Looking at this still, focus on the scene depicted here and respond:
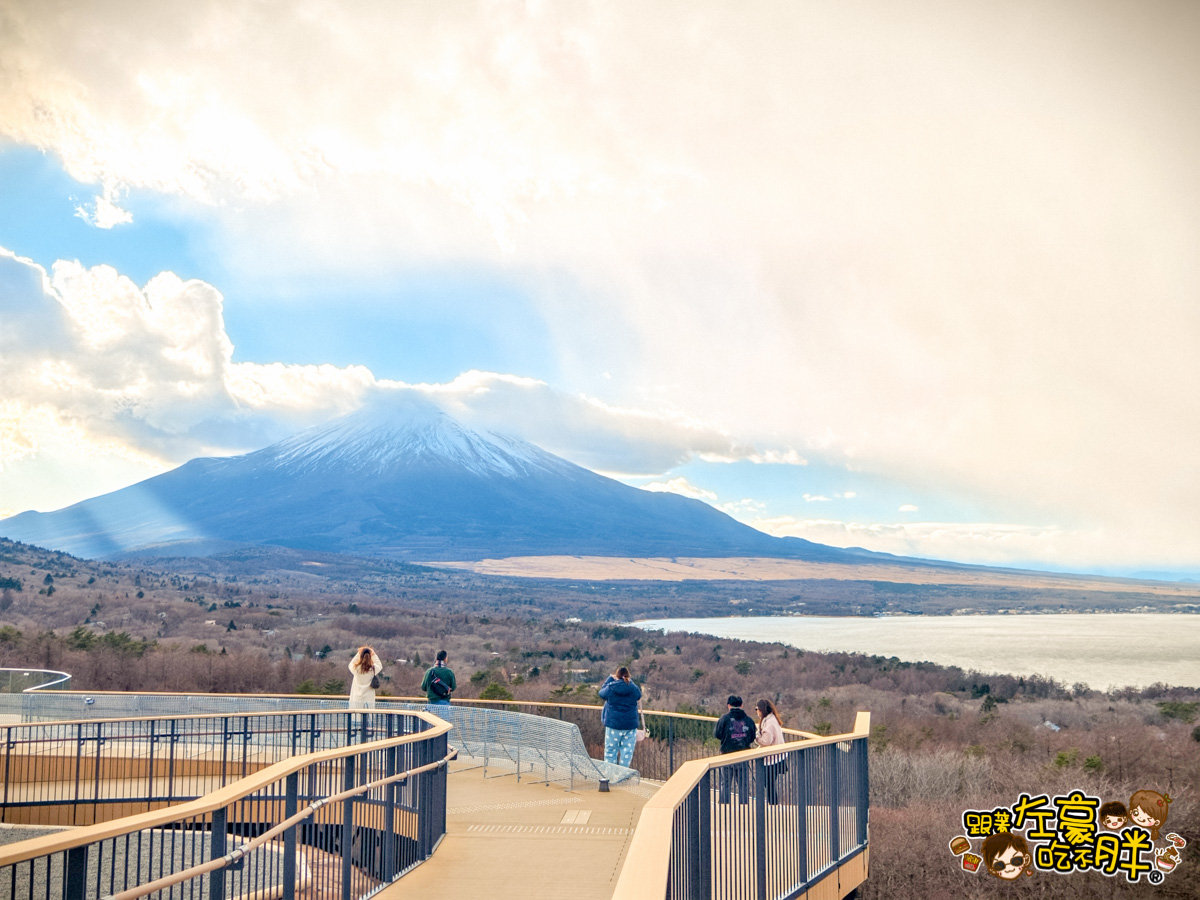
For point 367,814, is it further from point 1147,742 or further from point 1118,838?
point 1147,742

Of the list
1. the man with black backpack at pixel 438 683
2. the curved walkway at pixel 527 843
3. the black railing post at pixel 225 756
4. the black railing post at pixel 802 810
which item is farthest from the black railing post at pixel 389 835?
the man with black backpack at pixel 438 683

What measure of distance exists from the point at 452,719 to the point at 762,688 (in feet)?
92.8

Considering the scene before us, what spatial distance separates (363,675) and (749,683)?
31275 mm

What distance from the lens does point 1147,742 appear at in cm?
2484

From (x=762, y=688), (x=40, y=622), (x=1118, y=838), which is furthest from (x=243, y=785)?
(x=40, y=622)

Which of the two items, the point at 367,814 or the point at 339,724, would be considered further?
the point at 339,724

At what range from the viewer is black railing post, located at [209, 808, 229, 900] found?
→ 534cm

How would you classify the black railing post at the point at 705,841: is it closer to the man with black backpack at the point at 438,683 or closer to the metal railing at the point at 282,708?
the man with black backpack at the point at 438,683

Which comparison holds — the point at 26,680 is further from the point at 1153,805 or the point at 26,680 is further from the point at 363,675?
the point at 1153,805

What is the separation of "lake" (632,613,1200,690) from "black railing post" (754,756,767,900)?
49.3m

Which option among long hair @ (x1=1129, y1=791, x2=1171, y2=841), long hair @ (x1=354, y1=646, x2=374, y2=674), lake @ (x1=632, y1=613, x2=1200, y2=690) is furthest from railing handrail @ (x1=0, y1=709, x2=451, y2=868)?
lake @ (x1=632, y1=613, x2=1200, y2=690)

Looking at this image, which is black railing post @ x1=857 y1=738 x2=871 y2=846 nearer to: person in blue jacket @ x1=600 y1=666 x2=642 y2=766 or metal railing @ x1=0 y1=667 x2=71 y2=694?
person in blue jacket @ x1=600 y1=666 x2=642 y2=766

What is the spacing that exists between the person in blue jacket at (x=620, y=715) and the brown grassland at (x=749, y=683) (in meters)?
5.48

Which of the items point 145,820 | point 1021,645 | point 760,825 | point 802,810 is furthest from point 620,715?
point 1021,645
